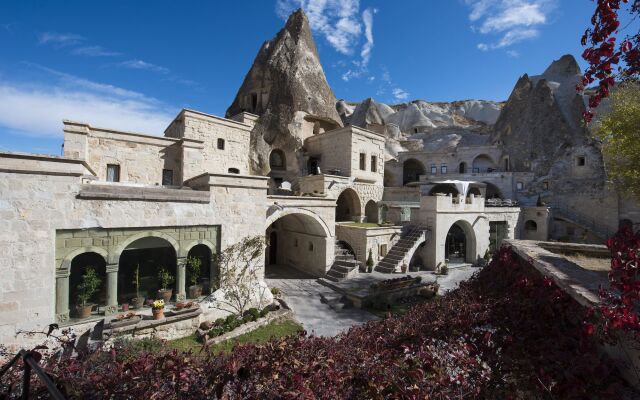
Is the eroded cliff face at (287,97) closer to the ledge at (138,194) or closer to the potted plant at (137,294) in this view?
the ledge at (138,194)

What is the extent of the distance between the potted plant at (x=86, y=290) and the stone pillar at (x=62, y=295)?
1.07 feet

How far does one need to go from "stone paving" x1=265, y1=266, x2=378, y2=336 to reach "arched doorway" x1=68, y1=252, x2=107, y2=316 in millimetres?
7709

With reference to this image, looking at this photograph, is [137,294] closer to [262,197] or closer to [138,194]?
[138,194]

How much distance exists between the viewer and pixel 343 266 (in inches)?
743

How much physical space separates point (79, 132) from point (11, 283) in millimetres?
8705

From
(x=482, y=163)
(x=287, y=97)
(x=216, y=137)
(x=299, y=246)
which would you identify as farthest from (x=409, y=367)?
(x=482, y=163)

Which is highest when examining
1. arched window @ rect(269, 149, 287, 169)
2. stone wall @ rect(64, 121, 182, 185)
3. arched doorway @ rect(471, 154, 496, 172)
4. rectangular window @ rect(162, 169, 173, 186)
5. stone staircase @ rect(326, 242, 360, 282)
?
arched doorway @ rect(471, 154, 496, 172)

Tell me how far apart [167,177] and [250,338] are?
37.7 feet

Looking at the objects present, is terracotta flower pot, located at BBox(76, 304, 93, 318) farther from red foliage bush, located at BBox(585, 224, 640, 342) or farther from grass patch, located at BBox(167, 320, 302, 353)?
red foliage bush, located at BBox(585, 224, 640, 342)

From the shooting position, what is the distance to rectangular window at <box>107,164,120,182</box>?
1562cm

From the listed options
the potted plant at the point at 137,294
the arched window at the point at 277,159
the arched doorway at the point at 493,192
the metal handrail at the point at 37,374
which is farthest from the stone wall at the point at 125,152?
the arched doorway at the point at 493,192

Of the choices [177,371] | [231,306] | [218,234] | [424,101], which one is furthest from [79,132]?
[424,101]

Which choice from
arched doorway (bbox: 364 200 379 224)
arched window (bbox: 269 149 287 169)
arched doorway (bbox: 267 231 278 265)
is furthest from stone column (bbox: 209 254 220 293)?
arched window (bbox: 269 149 287 169)

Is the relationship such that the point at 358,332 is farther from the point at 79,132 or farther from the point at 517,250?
the point at 79,132
